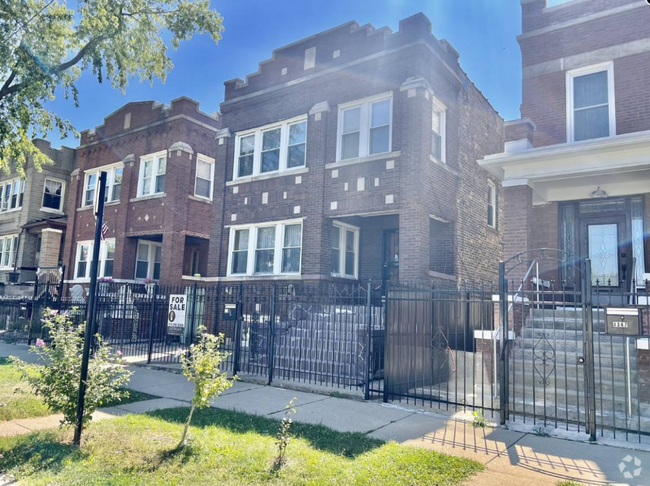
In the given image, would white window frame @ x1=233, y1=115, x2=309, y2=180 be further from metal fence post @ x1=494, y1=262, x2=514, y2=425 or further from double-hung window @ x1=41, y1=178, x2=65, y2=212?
double-hung window @ x1=41, y1=178, x2=65, y2=212

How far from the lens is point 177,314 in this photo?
1186cm

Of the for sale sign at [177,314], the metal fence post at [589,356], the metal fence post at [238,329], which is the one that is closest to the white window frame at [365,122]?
the metal fence post at [238,329]

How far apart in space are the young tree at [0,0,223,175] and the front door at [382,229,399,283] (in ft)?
25.1

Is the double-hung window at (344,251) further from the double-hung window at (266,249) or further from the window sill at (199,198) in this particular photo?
the window sill at (199,198)

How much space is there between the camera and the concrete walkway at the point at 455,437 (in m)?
5.09

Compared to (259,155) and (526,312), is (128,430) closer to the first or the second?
(526,312)

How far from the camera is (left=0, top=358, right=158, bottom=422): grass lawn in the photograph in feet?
22.8

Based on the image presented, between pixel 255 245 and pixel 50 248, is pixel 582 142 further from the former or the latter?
pixel 50 248

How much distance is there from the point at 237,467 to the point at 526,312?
7.76m

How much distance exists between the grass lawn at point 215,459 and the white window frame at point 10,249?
2531cm

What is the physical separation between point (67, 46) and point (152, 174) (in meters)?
9.63

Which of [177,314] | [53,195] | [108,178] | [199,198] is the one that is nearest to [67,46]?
[177,314]

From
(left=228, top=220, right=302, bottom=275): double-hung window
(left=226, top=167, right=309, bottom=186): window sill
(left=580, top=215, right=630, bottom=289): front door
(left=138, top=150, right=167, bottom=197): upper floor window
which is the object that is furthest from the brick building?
(left=138, top=150, right=167, bottom=197): upper floor window

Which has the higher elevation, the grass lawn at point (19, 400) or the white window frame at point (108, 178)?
the white window frame at point (108, 178)
